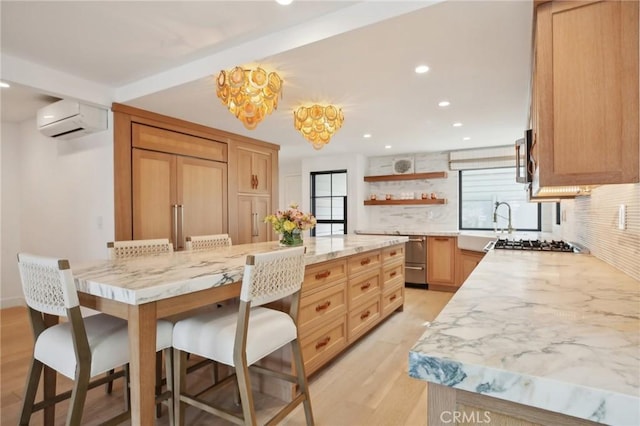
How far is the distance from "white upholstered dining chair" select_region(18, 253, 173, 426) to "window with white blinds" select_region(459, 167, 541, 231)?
5.14 m

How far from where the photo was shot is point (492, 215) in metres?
5.36

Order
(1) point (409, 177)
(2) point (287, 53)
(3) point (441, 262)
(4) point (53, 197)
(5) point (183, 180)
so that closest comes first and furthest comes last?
(2) point (287, 53) → (5) point (183, 180) → (4) point (53, 197) → (3) point (441, 262) → (1) point (409, 177)

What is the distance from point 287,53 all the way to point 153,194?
87.2 inches

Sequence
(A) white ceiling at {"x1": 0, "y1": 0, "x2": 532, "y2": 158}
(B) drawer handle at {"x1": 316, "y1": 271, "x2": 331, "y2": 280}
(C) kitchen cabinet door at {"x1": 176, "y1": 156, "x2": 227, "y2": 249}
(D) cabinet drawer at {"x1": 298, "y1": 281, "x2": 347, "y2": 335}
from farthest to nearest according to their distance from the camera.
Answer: (C) kitchen cabinet door at {"x1": 176, "y1": 156, "x2": 227, "y2": 249} → (B) drawer handle at {"x1": 316, "y1": 271, "x2": 331, "y2": 280} → (D) cabinet drawer at {"x1": 298, "y1": 281, "x2": 347, "y2": 335} → (A) white ceiling at {"x1": 0, "y1": 0, "x2": 532, "y2": 158}

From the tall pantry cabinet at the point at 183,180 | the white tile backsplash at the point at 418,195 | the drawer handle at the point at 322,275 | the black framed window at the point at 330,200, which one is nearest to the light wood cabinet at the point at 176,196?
the tall pantry cabinet at the point at 183,180

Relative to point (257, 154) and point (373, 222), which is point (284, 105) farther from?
point (373, 222)

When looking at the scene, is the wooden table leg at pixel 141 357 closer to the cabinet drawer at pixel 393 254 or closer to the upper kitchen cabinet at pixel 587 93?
the upper kitchen cabinet at pixel 587 93

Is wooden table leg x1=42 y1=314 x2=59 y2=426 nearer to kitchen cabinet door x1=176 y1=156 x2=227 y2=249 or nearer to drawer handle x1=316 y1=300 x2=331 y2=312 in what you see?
drawer handle x1=316 y1=300 x2=331 y2=312

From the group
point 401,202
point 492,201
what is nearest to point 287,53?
point 401,202

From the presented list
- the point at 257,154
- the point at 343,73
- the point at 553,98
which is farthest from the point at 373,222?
the point at 553,98

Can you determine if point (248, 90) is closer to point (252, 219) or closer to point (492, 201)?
point (252, 219)

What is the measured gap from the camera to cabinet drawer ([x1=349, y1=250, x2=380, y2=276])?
2.79 meters

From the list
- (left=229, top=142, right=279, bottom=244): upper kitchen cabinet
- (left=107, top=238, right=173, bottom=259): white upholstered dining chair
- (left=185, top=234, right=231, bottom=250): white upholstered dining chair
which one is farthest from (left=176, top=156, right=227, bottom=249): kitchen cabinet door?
(left=107, top=238, right=173, bottom=259): white upholstered dining chair

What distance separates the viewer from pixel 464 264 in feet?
15.8
